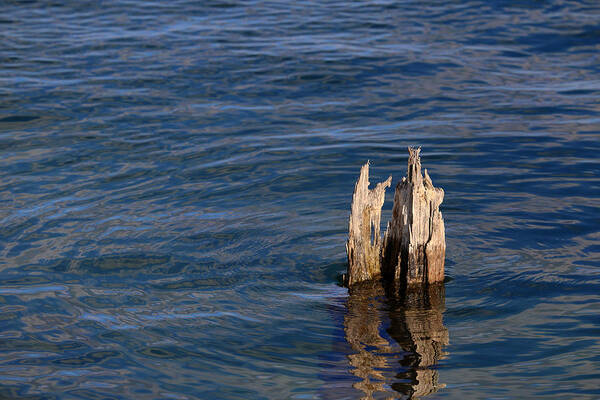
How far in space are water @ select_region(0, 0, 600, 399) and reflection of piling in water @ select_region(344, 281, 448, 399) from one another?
25 millimetres

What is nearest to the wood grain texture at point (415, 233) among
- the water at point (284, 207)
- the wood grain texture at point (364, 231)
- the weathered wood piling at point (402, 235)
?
the weathered wood piling at point (402, 235)

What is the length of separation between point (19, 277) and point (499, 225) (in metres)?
5.38

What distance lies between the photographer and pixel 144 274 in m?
8.08

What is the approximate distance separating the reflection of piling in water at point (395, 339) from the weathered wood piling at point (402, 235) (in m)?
0.16

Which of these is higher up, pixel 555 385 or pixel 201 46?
pixel 201 46

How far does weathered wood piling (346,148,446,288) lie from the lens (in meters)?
6.87

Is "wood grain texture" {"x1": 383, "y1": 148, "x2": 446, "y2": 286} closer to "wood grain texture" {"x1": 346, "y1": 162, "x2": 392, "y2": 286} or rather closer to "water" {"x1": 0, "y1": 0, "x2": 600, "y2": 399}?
"wood grain texture" {"x1": 346, "y1": 162, "x2": 392, "y2": 286}

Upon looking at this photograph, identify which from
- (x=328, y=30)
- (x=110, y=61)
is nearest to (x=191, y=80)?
(x=110, y=61)

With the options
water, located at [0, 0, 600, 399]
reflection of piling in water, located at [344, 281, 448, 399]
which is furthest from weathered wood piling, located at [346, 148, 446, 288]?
water, located at [0, 0, 600, 399]

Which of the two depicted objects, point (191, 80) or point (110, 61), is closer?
point (191, 80)

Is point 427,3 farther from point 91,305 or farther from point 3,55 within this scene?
point 91,305

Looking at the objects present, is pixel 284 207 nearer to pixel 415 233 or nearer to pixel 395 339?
pixel 415 233

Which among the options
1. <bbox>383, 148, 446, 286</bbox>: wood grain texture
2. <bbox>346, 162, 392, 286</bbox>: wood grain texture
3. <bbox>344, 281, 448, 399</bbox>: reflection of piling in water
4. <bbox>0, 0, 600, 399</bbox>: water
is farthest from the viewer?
<bbox>346, 162, 392, 286</bbox>: wood grain texture

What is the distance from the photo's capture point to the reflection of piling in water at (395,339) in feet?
19.9
